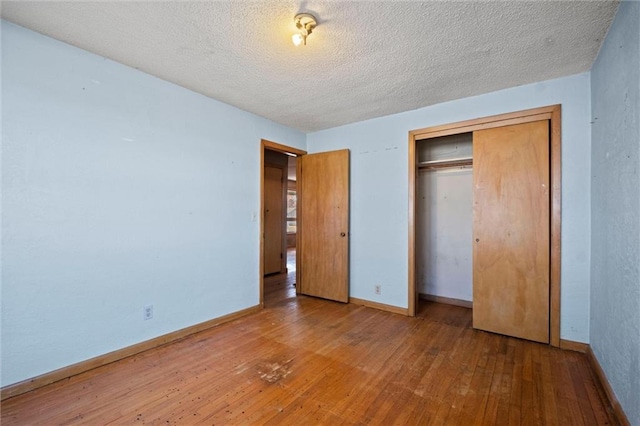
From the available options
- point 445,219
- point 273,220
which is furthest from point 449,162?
point 273,220

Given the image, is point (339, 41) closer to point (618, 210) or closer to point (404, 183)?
point (404, 183)

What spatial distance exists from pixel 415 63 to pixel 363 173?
165 cm

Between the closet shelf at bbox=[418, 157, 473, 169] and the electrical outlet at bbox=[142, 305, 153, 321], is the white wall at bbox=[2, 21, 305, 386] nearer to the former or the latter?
the electrical outlet at bbox=[142, 305, 153, 321]

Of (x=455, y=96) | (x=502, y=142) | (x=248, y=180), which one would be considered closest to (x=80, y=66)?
(x=248, y=180)

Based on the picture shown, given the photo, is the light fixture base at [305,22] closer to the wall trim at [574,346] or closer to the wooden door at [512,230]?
the wooden door at [512,230]

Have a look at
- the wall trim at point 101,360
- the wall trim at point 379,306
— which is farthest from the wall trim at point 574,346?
the wall trim at point 101,360

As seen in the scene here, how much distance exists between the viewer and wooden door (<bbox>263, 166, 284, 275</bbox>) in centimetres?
546

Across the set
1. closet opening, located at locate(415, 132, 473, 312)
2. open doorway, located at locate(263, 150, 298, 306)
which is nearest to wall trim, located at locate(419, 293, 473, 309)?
closet opening, located at locate(415, 132, 473, 312)

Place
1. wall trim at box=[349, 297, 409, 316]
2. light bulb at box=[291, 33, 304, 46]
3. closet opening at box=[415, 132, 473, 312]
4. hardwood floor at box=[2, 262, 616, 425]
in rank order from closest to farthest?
1. hardwood floor at box=[2, 262, 616, 425]
2. light bulb at box=[291, 33, 304, 46]
3. wall trim at box=[349, 297, 409, 316]
4. closet opening at box=[415, 132, 473, 312]

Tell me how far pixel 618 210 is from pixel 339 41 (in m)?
2.10

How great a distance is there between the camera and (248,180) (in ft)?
11.1

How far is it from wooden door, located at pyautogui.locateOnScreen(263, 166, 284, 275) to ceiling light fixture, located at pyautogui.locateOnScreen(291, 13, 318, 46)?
370 cm

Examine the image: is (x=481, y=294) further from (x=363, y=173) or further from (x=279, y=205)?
(x=279, y=205)

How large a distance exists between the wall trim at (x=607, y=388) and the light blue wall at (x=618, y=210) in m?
0.04
